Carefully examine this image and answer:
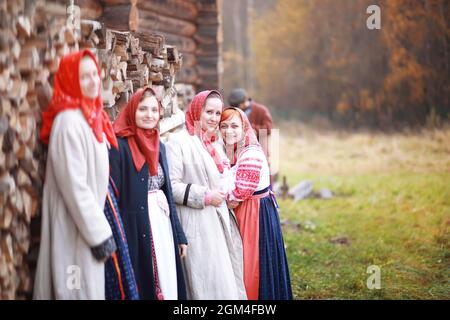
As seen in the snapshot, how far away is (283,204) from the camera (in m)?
11.5

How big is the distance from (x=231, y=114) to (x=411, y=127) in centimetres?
1431

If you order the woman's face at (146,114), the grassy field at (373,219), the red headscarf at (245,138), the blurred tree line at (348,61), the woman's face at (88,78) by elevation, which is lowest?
the grassy field at (373,219)

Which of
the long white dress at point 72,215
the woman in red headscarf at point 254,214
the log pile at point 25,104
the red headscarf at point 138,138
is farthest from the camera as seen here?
the woman in red headscarf at point 254,214

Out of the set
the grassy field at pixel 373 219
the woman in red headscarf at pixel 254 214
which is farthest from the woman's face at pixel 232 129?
the grassy field at pixel 373 219

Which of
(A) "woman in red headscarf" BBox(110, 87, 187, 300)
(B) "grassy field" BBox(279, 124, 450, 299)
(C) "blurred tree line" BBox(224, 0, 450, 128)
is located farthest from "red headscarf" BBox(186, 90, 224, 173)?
(C) "blurred tree line" BBox(224, 0, 450, 128)

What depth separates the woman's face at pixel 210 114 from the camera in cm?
501

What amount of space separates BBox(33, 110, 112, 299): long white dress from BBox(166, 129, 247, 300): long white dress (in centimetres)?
104

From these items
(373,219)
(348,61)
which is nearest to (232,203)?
(373,219)

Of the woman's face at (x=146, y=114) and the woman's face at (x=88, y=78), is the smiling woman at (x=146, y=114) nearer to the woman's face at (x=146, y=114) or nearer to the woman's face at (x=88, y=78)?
the woman's face at (x=146, y=114)

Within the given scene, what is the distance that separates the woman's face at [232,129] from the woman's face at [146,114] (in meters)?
0.96

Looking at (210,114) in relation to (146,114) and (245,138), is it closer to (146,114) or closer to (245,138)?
(245,138)

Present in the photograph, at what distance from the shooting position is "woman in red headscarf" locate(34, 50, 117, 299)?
148 inches

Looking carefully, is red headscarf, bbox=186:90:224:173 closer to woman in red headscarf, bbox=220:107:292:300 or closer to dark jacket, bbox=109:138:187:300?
woman in red headscarf, bbox=220:107:292:300
